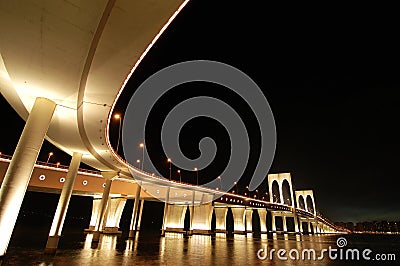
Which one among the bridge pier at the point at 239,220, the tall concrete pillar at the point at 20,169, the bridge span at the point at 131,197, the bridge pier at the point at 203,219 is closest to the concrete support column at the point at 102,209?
Answer: the bridge span at the point at 131,197

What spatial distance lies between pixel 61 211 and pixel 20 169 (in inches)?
295

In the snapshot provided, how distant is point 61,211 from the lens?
17391mm

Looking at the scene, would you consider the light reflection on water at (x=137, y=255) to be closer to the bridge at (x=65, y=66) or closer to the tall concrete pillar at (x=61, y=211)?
the tall concrete pillar at (x=61, y=211)

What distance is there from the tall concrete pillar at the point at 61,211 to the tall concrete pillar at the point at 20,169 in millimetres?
4292

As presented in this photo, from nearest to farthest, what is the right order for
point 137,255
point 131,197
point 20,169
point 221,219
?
1. point 20,169
2. point 137,255
3. point 131,197
4. point 221,219

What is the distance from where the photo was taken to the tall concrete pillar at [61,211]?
1476 cm

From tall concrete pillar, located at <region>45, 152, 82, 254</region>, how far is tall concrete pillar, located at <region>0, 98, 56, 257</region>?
429 cm

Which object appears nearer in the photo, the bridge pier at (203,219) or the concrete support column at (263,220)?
the bridge pier at (203,219)

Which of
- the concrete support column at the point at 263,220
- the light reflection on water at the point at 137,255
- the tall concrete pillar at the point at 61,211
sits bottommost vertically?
the light reflection on water at the point at 137,255

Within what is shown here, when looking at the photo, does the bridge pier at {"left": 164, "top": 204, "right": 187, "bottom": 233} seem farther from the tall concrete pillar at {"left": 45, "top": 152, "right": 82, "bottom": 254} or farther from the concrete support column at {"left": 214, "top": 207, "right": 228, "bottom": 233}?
the tall concrete pillar at {"left": 45, "top": 152, "right": 82, "bottom": 254}

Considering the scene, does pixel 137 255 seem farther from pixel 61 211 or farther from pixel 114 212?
pixel 114 212

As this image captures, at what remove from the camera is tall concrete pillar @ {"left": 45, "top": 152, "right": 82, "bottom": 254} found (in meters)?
14.8

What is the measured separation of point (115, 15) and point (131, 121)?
65.8 ft

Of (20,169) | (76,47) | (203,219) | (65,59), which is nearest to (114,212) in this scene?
(203,219)
